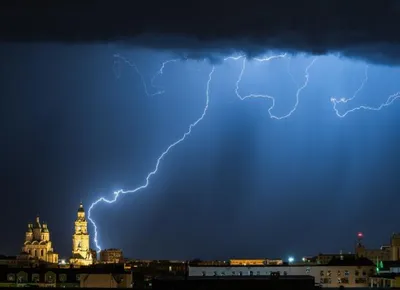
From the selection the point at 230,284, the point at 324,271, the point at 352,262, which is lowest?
the point at 230,284

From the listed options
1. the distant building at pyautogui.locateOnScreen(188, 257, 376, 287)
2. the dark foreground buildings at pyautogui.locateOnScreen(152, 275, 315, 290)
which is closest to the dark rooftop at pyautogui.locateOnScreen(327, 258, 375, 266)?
the distant building at pyautogui.locateOnScreen(188, 257, 376, 287)

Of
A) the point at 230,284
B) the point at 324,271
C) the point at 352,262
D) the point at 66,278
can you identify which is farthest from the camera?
the point at 352,262

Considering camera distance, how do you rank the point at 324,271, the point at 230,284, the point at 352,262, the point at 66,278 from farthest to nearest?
the point at 352,262 → the point at 66,278 → the point at 324,271 → the point at 230,284

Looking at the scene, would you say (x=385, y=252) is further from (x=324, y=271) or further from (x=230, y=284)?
(x=230, y=284)

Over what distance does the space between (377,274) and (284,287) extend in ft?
148

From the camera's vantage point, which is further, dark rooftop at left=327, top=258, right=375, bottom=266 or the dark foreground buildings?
dark rooftop at left=327, top=258, right=375, bottom=266

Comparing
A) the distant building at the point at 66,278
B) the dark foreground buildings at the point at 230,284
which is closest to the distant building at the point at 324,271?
the distant building at the point at 66,278

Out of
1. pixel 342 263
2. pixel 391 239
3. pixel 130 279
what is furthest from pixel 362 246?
pixel 130 279

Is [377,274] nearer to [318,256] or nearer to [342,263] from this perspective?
[342,263]

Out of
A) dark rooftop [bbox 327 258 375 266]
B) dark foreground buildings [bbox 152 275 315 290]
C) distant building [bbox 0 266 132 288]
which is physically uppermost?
dark rooftop [bbox 327 258 375 266]

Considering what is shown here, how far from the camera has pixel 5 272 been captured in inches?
5030

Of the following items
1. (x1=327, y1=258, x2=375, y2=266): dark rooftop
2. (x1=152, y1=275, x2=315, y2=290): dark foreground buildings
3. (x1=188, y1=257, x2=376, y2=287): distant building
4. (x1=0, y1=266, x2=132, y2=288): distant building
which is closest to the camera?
(x1=152, y1=275, x2=315, y2=290): dark foreground buildings

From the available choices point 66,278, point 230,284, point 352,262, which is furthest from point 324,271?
point 230,284

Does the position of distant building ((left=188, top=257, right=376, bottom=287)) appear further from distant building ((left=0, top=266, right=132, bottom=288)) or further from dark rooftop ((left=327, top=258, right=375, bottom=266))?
distant building ((left=0, top=266, right=132, bottom=288))
